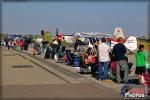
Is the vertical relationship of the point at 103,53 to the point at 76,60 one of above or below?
above

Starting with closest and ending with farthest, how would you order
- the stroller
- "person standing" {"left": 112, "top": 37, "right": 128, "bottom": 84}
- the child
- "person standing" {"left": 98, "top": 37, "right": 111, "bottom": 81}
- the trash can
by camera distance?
the child < "person standing" {"left": 112, "top": 37, "right": 128, "bottom": 84} < "person standing" {"left": 98, "top": 37, "right": 111, "bottom": 81} < the stroller < the trash can

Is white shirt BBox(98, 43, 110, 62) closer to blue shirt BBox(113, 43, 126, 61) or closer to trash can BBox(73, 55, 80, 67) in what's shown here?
blue shirt BBox(113, 43, 126, 61)

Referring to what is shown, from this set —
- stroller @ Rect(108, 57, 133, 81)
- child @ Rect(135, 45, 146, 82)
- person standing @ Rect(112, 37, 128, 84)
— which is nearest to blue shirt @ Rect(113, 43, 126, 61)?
person standing @ Rect(112, 37, 128, 84)

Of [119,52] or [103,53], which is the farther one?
[103,53]

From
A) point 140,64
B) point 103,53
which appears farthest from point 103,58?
point 140,64

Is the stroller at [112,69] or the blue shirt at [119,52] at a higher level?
the blue shirt at [119,52]

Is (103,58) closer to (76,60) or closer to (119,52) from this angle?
(119,52)

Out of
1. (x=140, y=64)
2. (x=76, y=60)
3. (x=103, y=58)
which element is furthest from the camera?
(x=76, y=60)

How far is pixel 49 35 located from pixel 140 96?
3467cm

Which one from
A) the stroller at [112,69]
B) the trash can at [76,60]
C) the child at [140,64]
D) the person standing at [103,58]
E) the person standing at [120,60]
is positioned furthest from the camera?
the trash can at [76,60]

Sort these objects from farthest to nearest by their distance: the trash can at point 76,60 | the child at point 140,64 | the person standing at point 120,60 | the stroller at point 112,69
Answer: the trash can at point 76,60, the stroller at point 112,69, the person standing at point 120,60, the child at point 140,64

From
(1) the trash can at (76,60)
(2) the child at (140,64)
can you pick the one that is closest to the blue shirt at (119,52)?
(2) the child at (140,64)

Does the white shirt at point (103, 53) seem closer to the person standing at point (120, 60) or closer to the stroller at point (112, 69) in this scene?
the stroller at point (112, 69)

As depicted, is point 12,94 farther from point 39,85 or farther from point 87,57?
point 87,57
